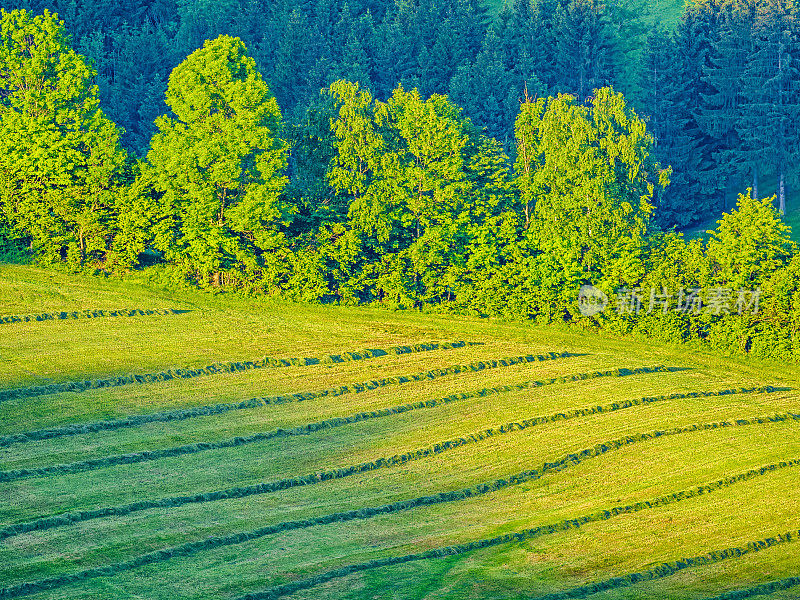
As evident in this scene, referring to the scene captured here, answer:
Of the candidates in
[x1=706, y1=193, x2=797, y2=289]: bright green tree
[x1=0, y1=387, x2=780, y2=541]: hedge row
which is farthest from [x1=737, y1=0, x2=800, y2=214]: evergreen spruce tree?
[x1=0, y1=387, x2=780, y2=541]: hedge row

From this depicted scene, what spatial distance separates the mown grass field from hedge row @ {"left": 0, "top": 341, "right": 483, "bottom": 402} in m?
0.13

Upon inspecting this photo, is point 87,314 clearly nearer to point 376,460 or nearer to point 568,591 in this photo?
point 376,460

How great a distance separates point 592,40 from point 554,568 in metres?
75.9

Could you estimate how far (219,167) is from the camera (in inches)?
2202

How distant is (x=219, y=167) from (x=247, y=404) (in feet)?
62.2

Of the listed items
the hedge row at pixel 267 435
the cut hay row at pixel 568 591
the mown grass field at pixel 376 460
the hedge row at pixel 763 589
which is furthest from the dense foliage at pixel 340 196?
the hedge row at pixel 763 589

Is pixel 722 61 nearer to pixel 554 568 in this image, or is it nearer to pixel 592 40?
pixel 592 40

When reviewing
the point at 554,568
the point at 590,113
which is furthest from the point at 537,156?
the point at 554,568

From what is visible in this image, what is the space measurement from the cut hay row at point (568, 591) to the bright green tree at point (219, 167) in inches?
1141

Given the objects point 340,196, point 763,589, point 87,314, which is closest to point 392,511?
point 763,589

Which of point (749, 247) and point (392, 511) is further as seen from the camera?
point (749, 247)

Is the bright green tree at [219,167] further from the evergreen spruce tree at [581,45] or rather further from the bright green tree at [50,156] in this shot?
the evergreen spruce tree at [581,45]

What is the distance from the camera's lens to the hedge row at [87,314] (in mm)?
49344

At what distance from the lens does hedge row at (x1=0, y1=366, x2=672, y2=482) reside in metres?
34.4
